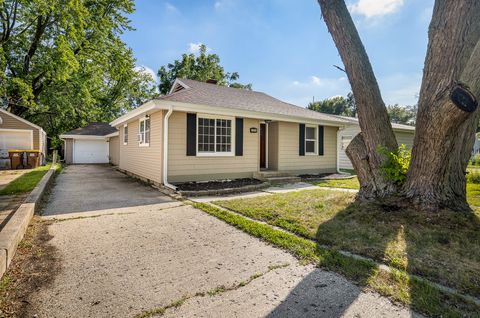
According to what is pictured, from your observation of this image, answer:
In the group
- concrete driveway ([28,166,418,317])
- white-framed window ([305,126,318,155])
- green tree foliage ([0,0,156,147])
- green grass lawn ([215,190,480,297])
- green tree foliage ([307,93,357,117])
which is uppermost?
green tree foliage ([307,93,357,117])

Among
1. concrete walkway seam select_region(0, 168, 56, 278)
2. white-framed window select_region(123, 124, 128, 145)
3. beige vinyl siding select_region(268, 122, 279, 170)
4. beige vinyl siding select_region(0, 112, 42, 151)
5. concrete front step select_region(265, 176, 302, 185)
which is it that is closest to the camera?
concrete walkway seam select_region(0, 168, 56, 278)

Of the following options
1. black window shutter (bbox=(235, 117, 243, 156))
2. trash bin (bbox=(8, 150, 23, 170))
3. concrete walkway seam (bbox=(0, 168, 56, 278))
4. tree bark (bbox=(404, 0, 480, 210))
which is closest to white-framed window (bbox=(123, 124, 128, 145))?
trash bin (bbox=(8, 150, 23, 170))

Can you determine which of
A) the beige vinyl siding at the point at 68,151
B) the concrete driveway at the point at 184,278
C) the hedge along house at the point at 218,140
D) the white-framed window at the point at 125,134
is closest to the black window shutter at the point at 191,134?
the hedge along house at the point at 218,140

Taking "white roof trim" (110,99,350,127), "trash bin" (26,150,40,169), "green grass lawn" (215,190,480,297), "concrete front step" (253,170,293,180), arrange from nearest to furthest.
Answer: "green grass lawn" (215,190,480,297) → "white roof trim" (110,99,350,127) → "concrete front step" (253,170,293,180) → "trash bin" (26,150,40,169)

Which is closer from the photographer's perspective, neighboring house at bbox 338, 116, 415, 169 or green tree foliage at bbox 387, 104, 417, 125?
neighboring house at bbox 338, 116, 415, 169

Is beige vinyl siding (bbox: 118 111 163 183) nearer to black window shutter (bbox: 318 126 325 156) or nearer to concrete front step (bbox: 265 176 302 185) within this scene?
concrete front step (bbox: 265 176 302 185)

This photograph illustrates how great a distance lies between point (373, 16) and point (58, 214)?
1033 cm

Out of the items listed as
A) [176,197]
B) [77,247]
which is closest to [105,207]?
[176,197]

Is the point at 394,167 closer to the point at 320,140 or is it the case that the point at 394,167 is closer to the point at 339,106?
the point at 320,140

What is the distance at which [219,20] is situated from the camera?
10188mm

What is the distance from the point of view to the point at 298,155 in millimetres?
10758

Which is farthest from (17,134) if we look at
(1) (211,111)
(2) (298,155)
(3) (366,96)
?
(3) (366,96)

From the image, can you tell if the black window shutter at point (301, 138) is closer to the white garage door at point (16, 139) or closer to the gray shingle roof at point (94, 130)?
the white garage door at point (16, 139)

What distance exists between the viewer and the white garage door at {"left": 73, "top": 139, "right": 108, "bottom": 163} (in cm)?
1991
